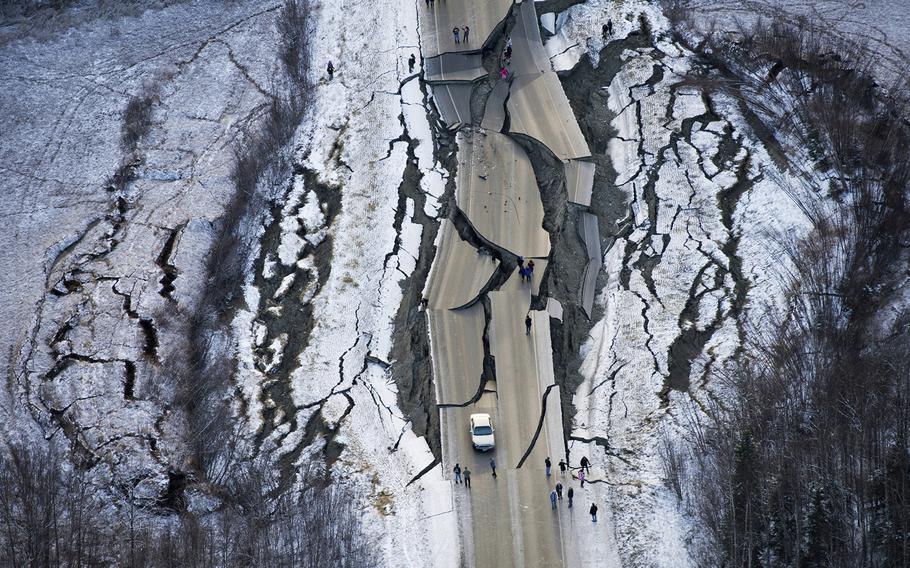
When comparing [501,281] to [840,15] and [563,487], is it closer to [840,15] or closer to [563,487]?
[563,487]

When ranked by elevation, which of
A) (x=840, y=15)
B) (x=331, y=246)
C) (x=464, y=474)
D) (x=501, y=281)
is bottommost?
(x=464, y=474)

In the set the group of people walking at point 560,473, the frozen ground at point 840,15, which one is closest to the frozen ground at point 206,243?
the group of people walking at point 560,473

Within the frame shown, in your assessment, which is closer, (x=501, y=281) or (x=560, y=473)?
(x=560, y=473)

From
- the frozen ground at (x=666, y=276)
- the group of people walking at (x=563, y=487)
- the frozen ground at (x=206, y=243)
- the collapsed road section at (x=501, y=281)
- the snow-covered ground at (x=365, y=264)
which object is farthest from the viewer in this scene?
the frozen ground at (x=206, y=243)

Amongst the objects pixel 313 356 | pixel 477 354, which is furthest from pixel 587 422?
pixel 313 356

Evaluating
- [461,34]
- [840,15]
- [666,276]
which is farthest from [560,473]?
[840,15]

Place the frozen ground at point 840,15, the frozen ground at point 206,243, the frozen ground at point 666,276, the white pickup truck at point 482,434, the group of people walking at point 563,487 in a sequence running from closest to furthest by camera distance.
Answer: the group of people walking at point 563,487
the frozen ground at point 666,276
the white pickup truck at point 482,434
the frozen ground at point 206,243
the frozen ground at point 840,15

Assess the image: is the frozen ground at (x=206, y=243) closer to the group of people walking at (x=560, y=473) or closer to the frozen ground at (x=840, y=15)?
the group of people walking at (x=560, y=473)

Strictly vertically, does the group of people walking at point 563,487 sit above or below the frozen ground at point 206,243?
below

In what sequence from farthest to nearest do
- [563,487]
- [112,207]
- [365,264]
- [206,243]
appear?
[112,207]
[206,243]
[365,264]
[563,487]

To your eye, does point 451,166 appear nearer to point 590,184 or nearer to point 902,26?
point 590,184

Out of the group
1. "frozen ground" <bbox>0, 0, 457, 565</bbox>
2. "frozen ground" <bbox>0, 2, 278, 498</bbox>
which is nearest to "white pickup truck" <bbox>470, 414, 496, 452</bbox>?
"frozen ground" <bbox>0, 0, 457, 565</bbox>
